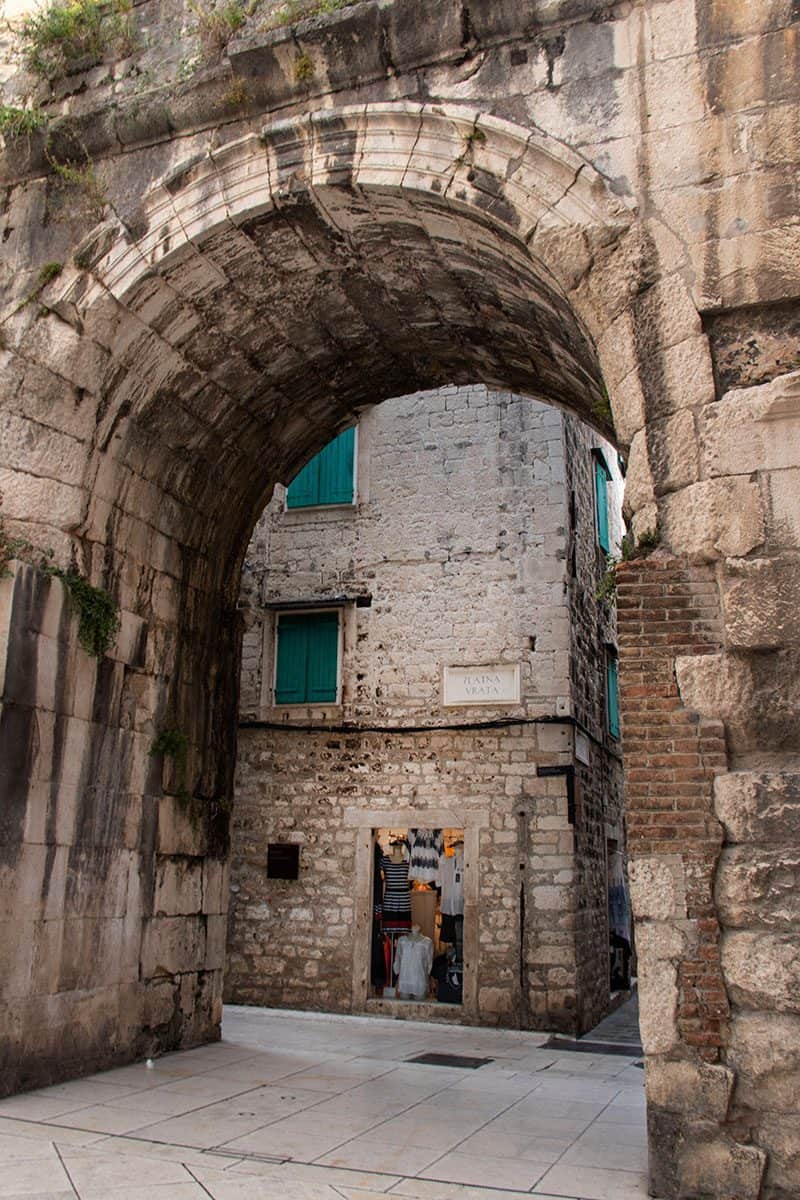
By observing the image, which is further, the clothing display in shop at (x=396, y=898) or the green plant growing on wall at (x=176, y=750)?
the clothing display in shop at (x=396, y=898)

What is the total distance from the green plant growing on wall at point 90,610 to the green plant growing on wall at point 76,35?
9.81 ft

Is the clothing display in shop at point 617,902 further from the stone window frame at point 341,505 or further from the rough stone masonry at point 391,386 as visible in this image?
the rough stone masonry at point 391,386

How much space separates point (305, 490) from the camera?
1112 cm

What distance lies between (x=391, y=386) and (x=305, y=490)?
396 centimetres

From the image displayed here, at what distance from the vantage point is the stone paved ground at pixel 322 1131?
382cm

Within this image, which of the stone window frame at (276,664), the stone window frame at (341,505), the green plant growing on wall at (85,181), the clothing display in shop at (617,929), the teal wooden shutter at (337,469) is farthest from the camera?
the clothing display in shop at (617,929)

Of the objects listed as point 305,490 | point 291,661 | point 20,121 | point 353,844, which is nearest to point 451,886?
point 353,844

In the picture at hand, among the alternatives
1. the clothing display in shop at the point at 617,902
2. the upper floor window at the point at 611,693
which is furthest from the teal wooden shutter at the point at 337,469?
the clothing display in shop at the point at 617,902

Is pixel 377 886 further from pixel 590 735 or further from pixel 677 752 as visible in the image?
pixel 677 752

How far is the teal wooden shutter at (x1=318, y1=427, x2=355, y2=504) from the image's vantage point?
1101cm

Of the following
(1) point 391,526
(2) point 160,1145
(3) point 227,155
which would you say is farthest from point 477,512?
(2) point 160,1145

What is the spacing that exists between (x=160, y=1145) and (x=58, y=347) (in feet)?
13.3

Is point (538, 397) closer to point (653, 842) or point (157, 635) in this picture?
point (157, 635)

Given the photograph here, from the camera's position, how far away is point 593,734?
1072 cm
